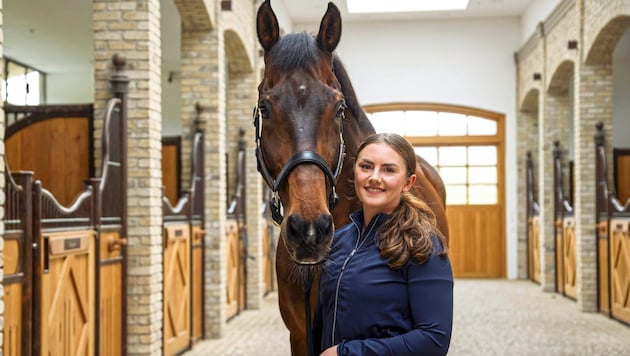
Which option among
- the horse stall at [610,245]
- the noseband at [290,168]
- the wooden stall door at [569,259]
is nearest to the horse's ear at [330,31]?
the noseband at [290,168]

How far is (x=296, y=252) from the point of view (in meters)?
2.21

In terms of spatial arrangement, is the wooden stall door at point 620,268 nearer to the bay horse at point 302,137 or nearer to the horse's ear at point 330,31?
the bay horse at point 302,137

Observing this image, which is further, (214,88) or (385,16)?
(385,16)

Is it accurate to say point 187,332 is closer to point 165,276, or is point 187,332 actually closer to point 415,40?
point 165,276

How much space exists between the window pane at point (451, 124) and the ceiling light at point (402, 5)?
7.42 feet

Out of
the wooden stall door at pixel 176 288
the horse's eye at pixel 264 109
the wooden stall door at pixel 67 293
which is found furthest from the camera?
the wooden stall door at pixel 176 288

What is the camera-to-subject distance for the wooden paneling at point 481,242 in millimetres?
17281

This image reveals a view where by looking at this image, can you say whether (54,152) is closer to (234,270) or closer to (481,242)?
(234,270)

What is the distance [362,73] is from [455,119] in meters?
2.18

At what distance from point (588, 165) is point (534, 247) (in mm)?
5241

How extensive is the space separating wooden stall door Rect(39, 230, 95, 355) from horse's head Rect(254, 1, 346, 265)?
8.06 feet

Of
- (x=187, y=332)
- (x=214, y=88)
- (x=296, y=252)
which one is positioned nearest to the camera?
(x=296, y=252)

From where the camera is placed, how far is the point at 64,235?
4988 mm

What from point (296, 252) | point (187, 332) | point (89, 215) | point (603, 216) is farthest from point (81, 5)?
point (296, 252)
